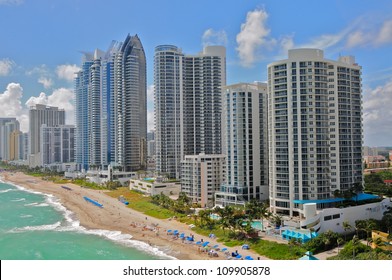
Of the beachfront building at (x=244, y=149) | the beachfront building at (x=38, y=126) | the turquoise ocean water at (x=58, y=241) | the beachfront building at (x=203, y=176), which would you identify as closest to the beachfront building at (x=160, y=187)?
the beachfront building at (x=203, y=176)

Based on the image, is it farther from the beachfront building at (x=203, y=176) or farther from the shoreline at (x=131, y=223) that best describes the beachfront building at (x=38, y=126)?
the beachfront building at (x=203, y=176)

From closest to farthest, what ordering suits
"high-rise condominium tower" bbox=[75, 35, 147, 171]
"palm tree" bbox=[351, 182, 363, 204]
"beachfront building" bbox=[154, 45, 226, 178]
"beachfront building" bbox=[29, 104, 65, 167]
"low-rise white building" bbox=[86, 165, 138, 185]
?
"palm tree" bbox=[351, 182, 363, 204] → "beachfront building" bbox=[154, 45, 226, 178] → "low-rise white building" bbox=[86, 165, 138, 185] → "high-rise condominium tower" bbox=[75, 35, 147, 171] → "beachfront building" bbox=[29, 104, 65, 167]

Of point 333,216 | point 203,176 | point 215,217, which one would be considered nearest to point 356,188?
point 333,216

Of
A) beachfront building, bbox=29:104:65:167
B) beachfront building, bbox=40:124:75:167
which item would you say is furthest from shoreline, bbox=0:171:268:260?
beachfront building, bbox=40:124:75:167

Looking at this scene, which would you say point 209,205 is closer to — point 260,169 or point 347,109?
point 260,169

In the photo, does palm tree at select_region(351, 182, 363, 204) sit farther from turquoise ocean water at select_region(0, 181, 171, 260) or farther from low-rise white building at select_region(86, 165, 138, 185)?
low-rise white building at select_region(86, 165, 138, 185)
